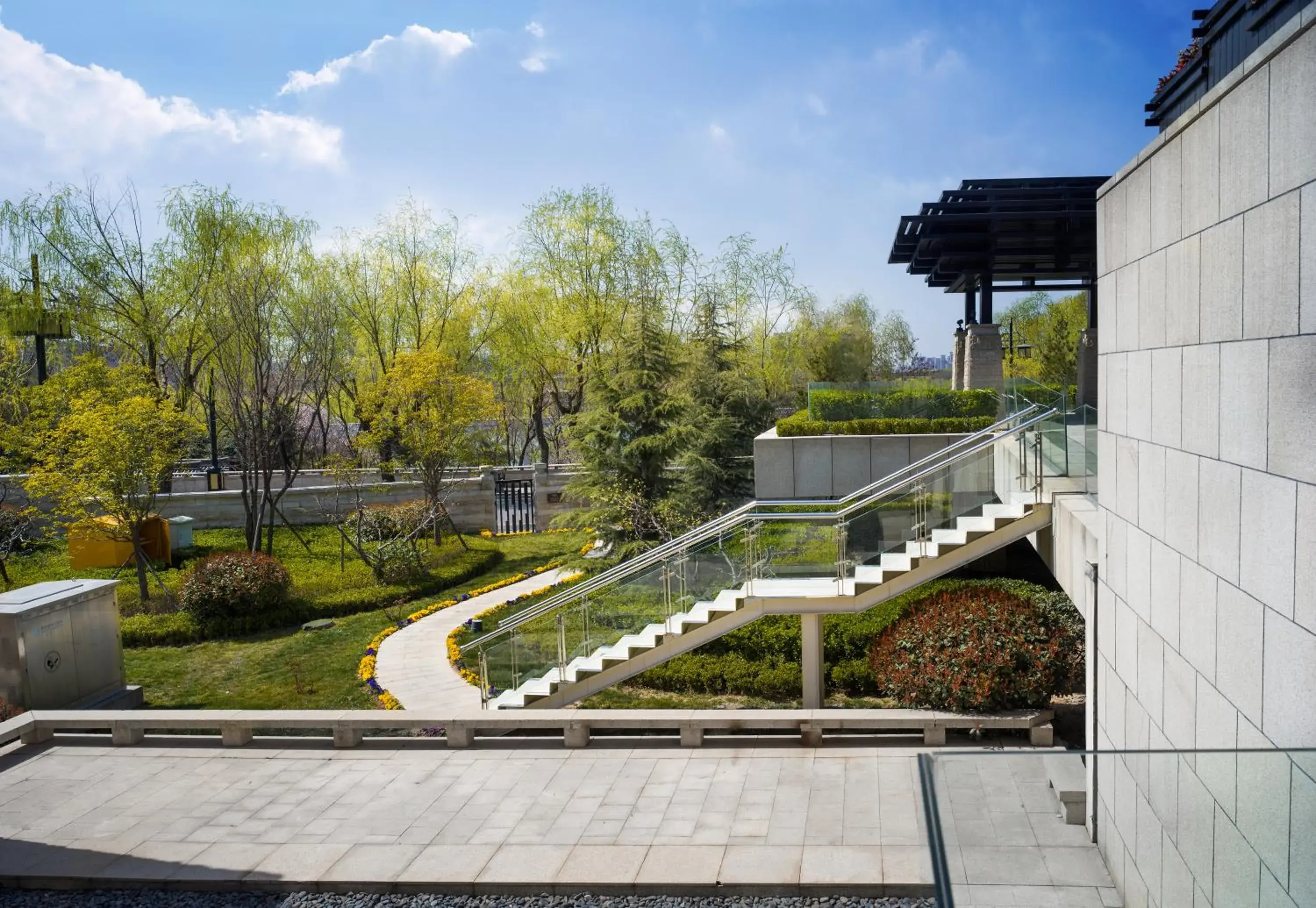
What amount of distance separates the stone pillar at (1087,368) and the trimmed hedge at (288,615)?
13093 mm

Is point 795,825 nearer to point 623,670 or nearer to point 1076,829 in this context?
point 1076,829

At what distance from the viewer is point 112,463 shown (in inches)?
737

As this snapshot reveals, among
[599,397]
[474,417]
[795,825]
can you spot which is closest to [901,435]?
[599,397]

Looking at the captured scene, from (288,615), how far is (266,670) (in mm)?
3122

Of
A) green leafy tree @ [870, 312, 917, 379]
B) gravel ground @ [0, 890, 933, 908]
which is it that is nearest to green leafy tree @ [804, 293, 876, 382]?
green leafy tree @ [870, 312, 917, 379]

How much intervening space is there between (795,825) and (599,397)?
40.4 ft

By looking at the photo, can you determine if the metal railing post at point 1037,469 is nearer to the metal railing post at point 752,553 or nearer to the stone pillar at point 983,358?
the metal railing post at point 752,553

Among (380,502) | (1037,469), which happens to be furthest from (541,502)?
(1037,469)

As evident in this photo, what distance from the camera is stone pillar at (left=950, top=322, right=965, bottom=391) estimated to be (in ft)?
84.5

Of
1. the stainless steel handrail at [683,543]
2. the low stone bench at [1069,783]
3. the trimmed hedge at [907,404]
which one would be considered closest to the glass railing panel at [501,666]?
the stainless steel handrail at [683,543]

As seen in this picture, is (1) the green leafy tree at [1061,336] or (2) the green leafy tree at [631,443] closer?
(2) the green leafy tree at [631,443]

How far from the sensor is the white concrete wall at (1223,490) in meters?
3.95

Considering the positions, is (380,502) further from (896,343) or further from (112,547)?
(896,343)

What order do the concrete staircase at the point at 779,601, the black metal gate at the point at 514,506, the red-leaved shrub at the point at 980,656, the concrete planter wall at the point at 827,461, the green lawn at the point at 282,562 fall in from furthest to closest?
the black metal gate at the point at 514,506
the concrete planter wall at the point at 827,461
the green lawn at the point at 282,562
the concrete staircase at the point at 779,601
the red-leaved shrub at the point at 980,656
